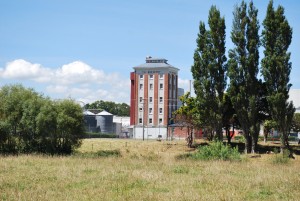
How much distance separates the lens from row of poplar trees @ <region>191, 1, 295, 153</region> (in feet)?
142

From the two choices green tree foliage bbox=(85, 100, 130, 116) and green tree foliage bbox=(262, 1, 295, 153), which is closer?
green tree foliage bbox=(262, 1, 295, 153)

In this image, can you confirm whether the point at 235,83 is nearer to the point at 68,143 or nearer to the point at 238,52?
the point at 238,52

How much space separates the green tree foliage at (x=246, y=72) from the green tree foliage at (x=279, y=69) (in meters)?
1.74

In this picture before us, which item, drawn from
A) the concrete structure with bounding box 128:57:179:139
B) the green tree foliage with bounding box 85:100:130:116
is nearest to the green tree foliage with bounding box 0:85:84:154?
the concrete structure with bounding box 128:57:179:139

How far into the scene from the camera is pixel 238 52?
46375 mm

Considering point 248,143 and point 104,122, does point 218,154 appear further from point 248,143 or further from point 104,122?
point 104,122

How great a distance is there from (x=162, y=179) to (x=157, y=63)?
84.1 m

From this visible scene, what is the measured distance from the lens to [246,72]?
4578 cm

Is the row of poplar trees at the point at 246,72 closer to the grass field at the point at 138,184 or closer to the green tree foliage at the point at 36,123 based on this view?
the green tree foliage at the point at 36,123

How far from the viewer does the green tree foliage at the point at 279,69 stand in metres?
42.9

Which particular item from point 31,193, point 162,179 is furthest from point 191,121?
point 31,193

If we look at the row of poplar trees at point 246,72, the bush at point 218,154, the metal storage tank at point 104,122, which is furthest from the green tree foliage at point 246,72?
the metal storage tank at point 104,122

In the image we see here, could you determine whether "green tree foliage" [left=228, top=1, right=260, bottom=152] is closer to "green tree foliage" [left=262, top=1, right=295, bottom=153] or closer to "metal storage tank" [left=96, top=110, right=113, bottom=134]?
"green tree foliage" [left=262, top=1, right=295, bottom=153]

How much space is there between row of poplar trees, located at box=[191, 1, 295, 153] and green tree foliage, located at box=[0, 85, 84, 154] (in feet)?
51.6
